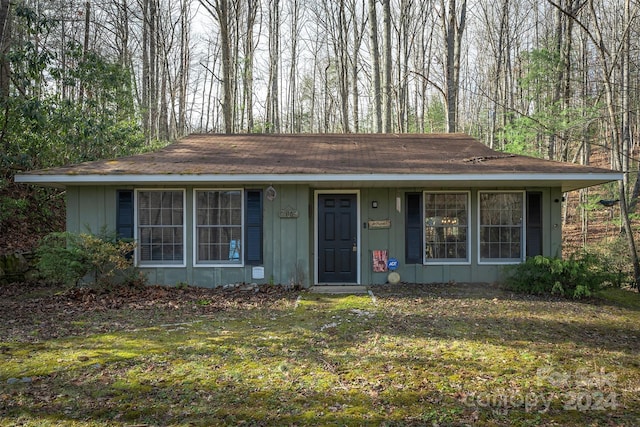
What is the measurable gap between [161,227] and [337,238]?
11.3ft

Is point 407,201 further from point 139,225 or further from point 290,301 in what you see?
point 139,225

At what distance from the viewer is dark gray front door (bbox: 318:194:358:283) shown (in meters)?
8.62

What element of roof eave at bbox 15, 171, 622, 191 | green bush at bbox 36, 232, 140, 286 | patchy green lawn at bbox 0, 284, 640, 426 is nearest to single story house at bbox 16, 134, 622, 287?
roof eave at bbox 15, 171, 622, 191

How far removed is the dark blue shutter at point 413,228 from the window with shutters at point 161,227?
4391mm

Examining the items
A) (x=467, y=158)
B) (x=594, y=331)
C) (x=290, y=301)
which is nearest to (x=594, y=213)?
(x=467, y=158)

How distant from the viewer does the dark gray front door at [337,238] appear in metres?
8.62

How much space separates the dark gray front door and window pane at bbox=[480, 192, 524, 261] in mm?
2583

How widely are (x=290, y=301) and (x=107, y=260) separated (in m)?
3.26

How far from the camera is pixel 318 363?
14.0 ft

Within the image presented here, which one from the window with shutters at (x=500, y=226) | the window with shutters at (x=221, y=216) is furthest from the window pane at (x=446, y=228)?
the window with shutters at (x=221, y=216)

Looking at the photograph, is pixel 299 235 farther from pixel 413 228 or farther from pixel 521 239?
pixel 521 239

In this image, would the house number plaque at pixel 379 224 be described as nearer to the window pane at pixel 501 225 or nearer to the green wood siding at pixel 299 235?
the green wood siding at pixel 299 235

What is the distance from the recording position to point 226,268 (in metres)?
8.23

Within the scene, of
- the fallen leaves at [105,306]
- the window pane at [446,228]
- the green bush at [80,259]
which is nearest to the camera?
the fallen leaves at [105,306]
